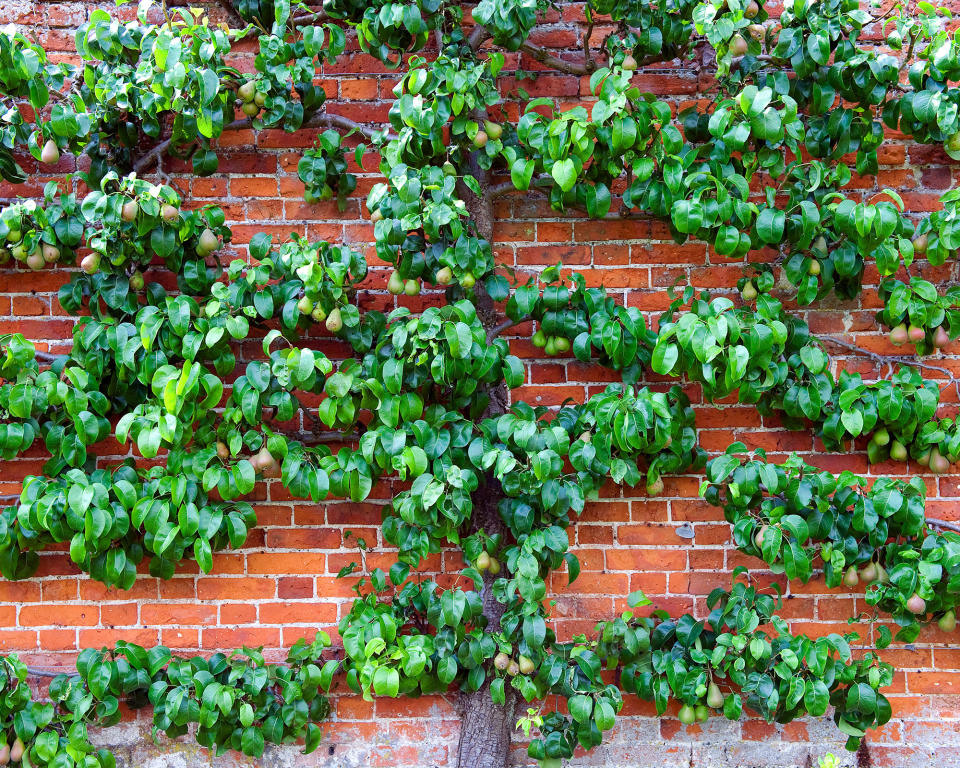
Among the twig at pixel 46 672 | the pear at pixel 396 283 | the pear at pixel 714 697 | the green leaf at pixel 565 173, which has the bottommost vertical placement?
the pear at pixel 714 697

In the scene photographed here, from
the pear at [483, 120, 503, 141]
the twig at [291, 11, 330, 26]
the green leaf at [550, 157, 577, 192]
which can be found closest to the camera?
the green leaf at [550, 157, 577, 192]

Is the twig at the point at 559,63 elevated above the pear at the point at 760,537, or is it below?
above

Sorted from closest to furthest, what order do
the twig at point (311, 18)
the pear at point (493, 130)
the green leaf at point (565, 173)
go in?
the green leaf at point (565, 173), the pear at point (493, 130), the twig at point (311, 18)

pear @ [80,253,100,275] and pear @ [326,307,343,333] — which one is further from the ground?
pear @ [80,253,100,275]

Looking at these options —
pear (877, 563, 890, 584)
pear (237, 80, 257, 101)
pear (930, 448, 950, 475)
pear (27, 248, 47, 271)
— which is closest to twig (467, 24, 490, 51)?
pear (237, 80, 257, 101)

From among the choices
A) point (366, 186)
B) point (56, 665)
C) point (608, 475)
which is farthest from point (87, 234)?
point (608, 475)

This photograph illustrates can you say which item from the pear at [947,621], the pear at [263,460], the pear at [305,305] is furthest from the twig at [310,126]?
the pear at [947,621]

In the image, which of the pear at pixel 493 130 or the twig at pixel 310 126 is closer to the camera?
the pear at pixel 493 130

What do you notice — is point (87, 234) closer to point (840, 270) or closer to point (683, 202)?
point (683, 202)

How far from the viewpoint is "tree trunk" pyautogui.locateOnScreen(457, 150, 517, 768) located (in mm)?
2158

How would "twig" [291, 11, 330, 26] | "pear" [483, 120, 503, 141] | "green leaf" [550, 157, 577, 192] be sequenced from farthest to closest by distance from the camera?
"twig" [291, 11, 330, 26], "pear" [483, 120, 503, 141], "green leaf" [550, 157, 577, 192]

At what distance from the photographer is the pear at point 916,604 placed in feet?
6.72

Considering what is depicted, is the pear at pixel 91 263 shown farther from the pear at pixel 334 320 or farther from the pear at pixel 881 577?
the pear at pixel 881 577

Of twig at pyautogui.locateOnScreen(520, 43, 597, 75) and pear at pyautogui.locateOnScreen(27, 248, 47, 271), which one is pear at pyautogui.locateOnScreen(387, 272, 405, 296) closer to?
twig at pyautogui.locateOnScreen(520, 43, 597, 75)
